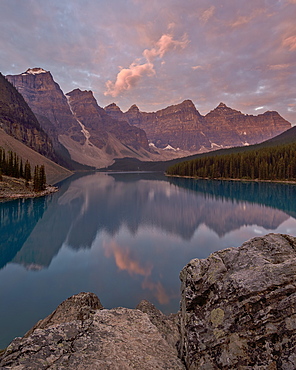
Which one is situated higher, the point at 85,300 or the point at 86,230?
the point at 85,300

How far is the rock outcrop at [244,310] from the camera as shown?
4.23 meters

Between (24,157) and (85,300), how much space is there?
555ft

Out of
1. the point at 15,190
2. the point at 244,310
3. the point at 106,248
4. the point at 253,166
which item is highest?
the point at 253,166

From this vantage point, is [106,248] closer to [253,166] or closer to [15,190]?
[15,190]

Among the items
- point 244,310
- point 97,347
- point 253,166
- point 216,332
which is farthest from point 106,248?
point 253,166

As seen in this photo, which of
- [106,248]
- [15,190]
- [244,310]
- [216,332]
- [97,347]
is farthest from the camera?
[15,190]

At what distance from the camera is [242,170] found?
467 ft

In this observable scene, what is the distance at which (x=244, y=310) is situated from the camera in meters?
4.75

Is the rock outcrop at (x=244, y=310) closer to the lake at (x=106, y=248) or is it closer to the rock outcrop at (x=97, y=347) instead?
the rock outcrop at (x=97, y=347)

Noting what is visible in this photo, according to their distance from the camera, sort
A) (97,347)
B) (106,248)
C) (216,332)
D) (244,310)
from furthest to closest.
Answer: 1. (106,248)
2. (97,347)
3. (216,332)
4. (244,310)

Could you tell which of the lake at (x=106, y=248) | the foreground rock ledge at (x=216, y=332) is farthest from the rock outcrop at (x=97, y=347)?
the lake at (x=106, y=248)

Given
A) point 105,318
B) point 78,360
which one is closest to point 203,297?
point 78,360

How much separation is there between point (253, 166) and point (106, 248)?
13776 cm

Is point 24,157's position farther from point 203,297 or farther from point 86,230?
point 203,297
